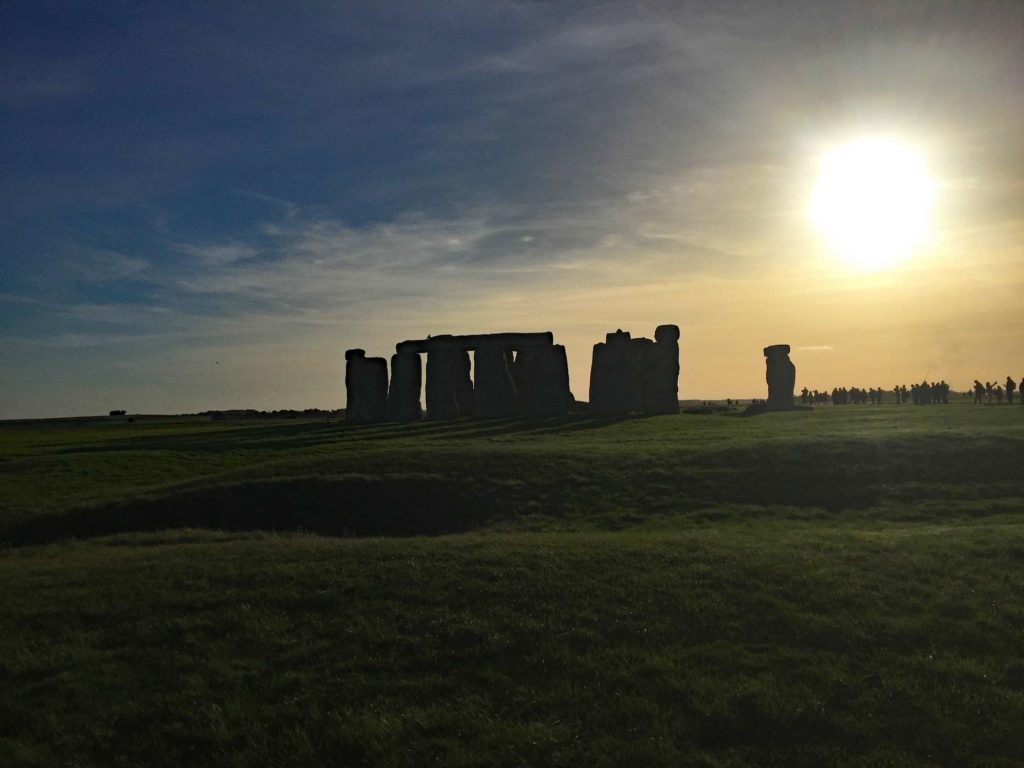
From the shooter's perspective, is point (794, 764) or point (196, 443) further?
point (196, 443)

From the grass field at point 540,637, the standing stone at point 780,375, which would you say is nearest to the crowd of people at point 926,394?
the standing stone at point 780,375

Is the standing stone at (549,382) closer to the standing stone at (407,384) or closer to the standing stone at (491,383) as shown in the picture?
the standing stone at (491,383)

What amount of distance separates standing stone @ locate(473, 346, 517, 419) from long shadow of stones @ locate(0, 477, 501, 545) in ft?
105

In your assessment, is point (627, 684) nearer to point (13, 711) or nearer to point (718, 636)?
point (718, 636)

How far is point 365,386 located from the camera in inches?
2662

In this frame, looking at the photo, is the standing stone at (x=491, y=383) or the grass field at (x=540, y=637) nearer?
the grass field at (x=540, y=637)

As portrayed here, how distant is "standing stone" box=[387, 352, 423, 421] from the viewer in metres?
65.2

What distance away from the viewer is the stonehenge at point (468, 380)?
61.7 metres

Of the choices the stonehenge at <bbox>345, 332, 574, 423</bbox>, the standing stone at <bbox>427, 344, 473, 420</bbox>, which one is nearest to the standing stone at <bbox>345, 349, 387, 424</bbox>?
the stonehenge at <bbox>345, 332, 574, 423</bbox>

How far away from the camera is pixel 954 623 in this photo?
46.4 feet

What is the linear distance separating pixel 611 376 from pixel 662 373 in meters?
3.88

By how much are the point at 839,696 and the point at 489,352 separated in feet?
171

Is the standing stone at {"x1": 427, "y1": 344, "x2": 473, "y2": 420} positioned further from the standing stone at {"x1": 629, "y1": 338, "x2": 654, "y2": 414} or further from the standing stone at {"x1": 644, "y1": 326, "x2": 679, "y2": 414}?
the standing stone at {"x1": 644, "y1": 326, "x2": 679, "y2": 414}

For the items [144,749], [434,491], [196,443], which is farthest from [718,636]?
[196,443]
